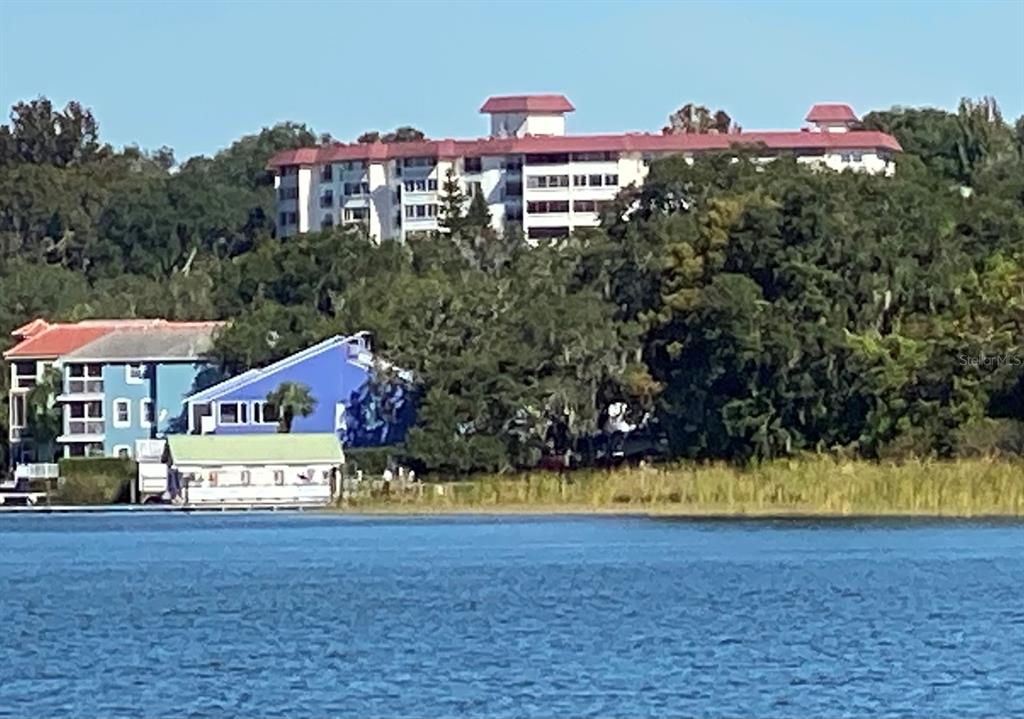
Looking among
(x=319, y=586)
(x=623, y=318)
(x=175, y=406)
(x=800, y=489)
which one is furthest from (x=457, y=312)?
(x=319, y=586)

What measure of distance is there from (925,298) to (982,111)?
56.9 m

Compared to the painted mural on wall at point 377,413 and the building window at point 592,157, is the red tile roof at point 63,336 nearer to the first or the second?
the painted mural on wall at point 377,413

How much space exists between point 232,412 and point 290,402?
241 cm

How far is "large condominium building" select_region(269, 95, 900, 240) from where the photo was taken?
4958 inches

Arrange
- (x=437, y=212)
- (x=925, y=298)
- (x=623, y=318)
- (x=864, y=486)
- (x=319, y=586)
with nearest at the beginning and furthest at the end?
(x=319, y=586) < (x=864, y=486) < (x=925, y=298) < (x=623, y=318) < (x=437, y=212)

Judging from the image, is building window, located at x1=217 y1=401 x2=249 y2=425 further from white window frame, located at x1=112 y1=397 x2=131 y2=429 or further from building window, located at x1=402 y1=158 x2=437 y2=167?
building window, located at x1=402 y1=158 x2=437 y2=167

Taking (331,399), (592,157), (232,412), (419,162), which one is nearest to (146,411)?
(232,412)

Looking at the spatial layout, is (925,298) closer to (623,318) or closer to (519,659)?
(623,318)

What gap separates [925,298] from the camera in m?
73.2

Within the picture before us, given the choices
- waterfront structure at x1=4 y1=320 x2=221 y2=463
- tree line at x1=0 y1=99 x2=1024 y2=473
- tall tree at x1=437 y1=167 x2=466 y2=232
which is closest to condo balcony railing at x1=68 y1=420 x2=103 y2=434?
waterfront structure at x1=4 y1=320 x2=221 y2=463

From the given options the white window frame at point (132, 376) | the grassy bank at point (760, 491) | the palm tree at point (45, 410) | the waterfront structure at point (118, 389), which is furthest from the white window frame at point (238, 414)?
the grassy bank at point (760, 491)

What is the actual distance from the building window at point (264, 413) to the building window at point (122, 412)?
7581mm

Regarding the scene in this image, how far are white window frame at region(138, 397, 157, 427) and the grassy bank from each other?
55.1 feet

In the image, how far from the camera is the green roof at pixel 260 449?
71938 millimetres
